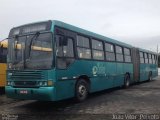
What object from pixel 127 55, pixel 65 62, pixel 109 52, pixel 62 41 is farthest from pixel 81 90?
pixel 127 55

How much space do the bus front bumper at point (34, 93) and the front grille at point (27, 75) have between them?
0.37 meters

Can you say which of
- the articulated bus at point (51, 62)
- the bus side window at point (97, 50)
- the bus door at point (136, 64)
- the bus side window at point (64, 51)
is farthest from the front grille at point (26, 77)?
the bus door at point (136, 64)

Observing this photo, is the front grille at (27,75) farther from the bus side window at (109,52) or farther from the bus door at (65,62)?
the bus side window at (109,52)

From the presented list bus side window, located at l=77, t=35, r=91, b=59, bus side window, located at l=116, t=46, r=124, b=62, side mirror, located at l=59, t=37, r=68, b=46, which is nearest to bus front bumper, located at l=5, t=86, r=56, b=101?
side mirror, located at l=59, t=37, r=68, b=46

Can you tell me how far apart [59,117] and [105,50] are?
6.30 metres

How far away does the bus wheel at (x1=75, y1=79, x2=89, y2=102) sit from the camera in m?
10.9

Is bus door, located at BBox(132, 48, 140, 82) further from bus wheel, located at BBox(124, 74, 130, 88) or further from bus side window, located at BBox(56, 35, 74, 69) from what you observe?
bus side window, located at BBox(56, 35, 74, 69)

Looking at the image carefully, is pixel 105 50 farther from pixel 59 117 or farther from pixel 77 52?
pixel 59 117

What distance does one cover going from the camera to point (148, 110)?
30.0 feet

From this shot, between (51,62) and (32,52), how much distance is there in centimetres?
82

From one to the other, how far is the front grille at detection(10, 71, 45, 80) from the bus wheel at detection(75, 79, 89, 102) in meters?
2.06

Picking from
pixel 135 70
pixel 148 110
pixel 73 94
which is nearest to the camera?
pixel 148 110

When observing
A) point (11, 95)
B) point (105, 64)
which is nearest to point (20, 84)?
point (11, 95)

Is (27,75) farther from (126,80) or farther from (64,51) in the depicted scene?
(126,80)
